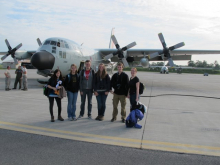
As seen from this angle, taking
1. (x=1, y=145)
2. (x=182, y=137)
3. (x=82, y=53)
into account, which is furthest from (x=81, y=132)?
(x=82, y=53)

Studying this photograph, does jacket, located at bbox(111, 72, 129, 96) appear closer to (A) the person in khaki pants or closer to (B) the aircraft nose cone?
(A) the person in khaki pants

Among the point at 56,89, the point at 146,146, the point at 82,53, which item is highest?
the point at 82,53

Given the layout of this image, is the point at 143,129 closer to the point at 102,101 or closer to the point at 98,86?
the point at 102,101

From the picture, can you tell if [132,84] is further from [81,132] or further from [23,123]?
[23,123]

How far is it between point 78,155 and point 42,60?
32.7 feet

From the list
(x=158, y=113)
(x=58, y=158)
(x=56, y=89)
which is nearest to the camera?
(x=58, y=158)

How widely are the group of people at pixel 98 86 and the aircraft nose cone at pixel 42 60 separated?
6.83 m

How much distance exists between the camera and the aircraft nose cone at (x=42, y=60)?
12.6 metres

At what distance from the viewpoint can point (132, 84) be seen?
6.19 meters

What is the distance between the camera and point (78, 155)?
12.8 ft

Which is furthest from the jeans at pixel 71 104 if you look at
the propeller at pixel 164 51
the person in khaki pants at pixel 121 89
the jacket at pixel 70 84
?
the propeller at pixel 164 51

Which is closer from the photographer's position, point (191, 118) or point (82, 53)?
point (191, 118)

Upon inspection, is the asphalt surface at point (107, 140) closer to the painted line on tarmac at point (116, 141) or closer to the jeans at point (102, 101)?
the painted line on tarmac at point (116, 141)

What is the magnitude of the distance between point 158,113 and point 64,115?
11.3 feet
